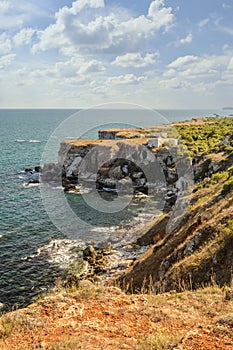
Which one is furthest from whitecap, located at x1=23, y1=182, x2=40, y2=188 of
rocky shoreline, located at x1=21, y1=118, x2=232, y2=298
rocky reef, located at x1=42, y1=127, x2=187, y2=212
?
rocky reef, located at x1=42, y1=127, x2=187, y2=212

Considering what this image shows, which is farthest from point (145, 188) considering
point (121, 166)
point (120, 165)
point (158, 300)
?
point (158, 300)

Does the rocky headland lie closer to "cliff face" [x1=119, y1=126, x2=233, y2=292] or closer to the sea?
"cliff face" [x1=119, y1=126, x2=233, y2=292]

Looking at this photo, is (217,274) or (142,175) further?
(142,175)

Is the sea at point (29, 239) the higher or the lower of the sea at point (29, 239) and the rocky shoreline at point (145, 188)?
the lower

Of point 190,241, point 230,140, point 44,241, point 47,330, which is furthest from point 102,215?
point 47,330

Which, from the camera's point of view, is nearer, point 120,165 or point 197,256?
point 197,256

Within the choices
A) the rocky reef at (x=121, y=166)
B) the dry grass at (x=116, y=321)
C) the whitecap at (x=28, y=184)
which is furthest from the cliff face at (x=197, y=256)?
the whitecap at (x=28, y=184)

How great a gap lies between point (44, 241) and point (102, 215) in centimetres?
1354

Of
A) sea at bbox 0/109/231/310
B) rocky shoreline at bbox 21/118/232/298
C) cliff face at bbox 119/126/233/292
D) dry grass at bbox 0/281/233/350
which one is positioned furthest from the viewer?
sea at bbox 0/109/231/310

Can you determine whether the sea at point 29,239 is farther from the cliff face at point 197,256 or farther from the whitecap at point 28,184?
the cliff face at point 197,256

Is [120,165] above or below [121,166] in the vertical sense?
above

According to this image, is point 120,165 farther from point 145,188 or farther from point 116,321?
point 116,321

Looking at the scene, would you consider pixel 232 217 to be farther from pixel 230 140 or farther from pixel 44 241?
pixel 230 140

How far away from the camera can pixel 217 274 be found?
16281 millimetres
